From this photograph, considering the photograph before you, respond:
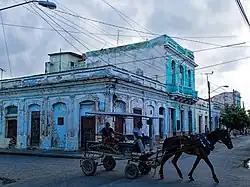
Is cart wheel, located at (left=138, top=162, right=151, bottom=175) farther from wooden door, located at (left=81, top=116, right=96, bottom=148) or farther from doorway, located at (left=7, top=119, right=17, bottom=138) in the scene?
doorway, located at (left=7, top=119, right=17, bottom=138)

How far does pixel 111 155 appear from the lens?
11.0 meters

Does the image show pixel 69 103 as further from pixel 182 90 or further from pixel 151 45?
pixel 182 90

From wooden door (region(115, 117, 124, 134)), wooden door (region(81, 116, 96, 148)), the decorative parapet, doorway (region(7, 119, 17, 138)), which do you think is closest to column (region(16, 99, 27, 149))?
doorway (region(7, 119, 17, 138))

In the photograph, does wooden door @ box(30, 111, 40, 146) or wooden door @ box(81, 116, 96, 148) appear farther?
wooden door @ box(30, 111, 40, 146)

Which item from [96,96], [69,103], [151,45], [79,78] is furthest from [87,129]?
[151,45]

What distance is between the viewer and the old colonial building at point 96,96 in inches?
802

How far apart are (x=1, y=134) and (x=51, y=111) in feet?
20.1

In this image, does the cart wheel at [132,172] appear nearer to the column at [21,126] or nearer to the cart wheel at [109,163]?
the cart wheel at [109,163]

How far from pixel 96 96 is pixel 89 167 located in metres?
9.38

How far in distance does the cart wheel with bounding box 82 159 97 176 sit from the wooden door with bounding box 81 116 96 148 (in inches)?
363

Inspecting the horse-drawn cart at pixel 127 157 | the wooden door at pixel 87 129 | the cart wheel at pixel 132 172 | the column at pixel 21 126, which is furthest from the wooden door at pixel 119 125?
the cart wheel at pixel 132 172

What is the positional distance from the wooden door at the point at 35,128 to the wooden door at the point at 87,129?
174 inches

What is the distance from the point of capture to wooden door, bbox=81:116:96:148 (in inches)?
805

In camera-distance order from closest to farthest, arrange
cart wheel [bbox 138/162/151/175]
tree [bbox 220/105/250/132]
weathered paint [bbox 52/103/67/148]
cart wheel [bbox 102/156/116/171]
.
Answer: cart wheel [bbox 138/162/151/175] < cart wheel [bbox 102/156/116/171] < weathered paint [bbox 52/103/67/148] < tree [bbox 220/105/250/132]
